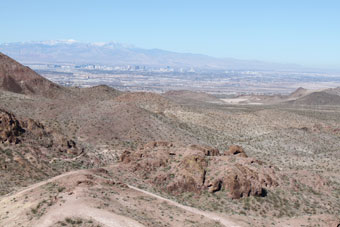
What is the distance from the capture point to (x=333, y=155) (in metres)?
58.6

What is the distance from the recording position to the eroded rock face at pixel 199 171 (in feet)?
114

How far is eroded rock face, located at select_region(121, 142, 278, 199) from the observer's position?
34.8 metres

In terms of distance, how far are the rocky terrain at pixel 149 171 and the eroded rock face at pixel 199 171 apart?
79 mm

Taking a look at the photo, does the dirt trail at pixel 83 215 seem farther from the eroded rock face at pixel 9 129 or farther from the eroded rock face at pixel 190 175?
the eroded rock face at pixel 9 129

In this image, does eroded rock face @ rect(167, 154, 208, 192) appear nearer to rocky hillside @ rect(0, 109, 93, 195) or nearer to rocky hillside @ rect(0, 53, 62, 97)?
rocky hillside @ rect(0, 109, 93, 195)

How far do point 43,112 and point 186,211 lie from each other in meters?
36.7

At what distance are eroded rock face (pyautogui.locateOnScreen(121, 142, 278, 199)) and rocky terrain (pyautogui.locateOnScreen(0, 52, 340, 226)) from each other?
0.08m

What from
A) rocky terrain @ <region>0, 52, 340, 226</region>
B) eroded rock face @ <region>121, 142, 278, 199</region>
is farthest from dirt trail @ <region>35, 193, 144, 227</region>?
eroded rock face @ <region>121, 142, 278, 199</region>

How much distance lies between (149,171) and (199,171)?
4522 millimetres

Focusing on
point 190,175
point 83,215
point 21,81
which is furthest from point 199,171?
point 21,81

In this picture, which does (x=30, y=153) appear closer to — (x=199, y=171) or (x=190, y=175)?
(x=190, y=175)

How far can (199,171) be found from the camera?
3566cm

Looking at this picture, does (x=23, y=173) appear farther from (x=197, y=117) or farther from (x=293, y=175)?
(x=197, y=117)

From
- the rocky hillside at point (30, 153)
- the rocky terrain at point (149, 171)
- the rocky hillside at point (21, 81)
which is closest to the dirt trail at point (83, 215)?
the rocky terrain at point (149, 171)
